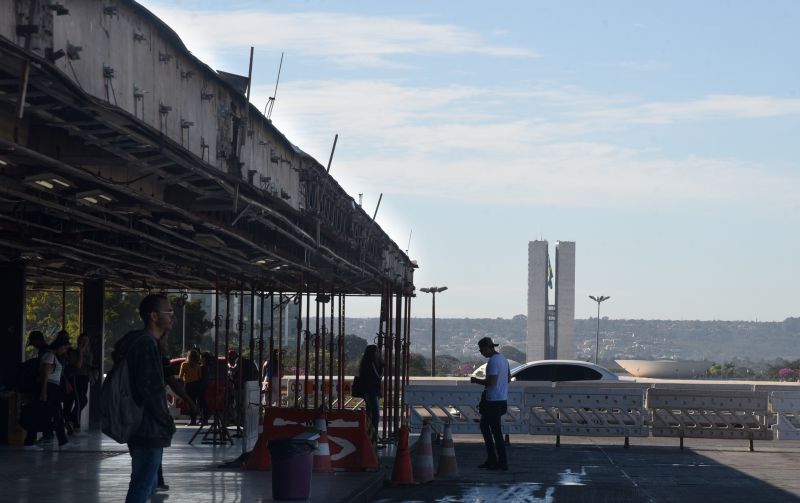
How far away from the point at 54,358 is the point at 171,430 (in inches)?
446

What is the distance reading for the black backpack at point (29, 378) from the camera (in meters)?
20.4

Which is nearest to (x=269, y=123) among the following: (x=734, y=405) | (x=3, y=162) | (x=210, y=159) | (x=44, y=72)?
(x=210, y=159)

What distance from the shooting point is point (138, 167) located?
11.7m

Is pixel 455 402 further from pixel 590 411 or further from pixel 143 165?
pixel 143 165

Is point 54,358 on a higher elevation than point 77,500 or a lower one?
higher

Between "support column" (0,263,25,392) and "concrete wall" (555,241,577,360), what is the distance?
323 ft

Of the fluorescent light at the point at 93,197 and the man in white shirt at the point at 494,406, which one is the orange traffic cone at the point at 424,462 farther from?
the fluorescent light at the point at 93,197

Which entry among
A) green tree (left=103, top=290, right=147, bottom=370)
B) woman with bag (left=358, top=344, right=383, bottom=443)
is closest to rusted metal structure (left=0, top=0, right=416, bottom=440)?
woman with bag (left=358, top=344, right=383, bottom=443)

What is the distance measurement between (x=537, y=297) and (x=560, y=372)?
8390 centimetres

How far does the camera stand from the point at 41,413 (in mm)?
20844

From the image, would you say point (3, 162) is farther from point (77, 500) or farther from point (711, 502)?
point (711, 502)

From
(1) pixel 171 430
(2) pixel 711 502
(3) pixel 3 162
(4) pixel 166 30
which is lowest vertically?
(2) pixel 711 502

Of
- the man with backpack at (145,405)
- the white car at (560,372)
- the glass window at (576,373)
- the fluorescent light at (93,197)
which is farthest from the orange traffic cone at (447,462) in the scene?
the glass window at (576,373)

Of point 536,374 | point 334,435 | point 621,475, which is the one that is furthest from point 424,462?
point 536,374
